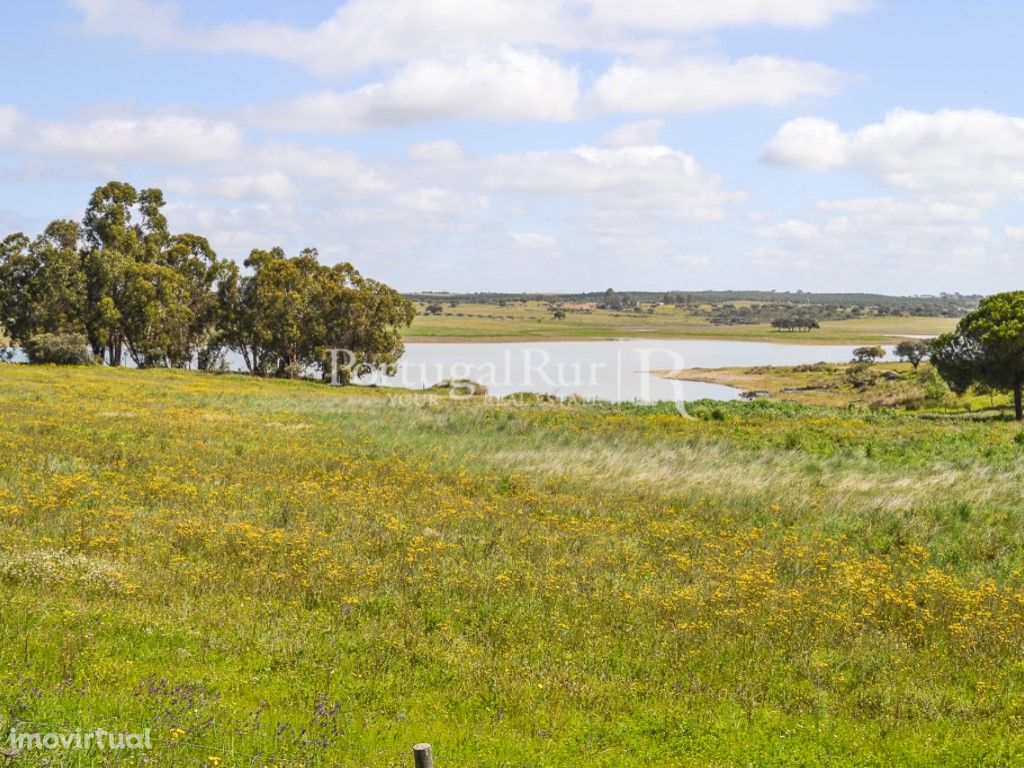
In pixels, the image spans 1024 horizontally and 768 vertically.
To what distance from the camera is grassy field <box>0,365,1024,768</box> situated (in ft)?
23.3

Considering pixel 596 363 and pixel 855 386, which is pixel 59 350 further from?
pixel 855 386

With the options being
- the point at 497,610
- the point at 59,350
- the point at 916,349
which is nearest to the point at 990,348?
the point at 497,610

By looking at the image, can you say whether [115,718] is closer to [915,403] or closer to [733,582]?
[733,582]

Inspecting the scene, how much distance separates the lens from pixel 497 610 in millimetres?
10406

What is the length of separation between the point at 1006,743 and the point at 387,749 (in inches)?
226

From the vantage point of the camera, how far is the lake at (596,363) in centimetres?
8312

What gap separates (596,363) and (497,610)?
101830 mm

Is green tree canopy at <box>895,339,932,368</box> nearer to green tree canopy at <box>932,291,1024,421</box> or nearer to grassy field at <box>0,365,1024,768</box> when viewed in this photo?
green tree canopy at <box>932,291,1024,421</box>

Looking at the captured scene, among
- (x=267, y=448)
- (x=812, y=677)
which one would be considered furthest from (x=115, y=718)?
(x=267, y=448)

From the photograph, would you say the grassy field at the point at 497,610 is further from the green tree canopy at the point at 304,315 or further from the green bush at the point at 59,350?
the green tree canopy at the point at 304,315

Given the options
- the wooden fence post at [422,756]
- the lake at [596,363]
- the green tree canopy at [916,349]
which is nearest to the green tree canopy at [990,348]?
the lake at [596,363]

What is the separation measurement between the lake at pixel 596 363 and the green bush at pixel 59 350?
A: 28768mm

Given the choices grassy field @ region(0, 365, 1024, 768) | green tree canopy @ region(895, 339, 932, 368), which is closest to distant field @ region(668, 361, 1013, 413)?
green tree canopy @ region(895, 339, 932, 368)

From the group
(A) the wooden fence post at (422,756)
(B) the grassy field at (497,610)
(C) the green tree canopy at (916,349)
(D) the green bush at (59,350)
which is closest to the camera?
(A) the wooden fence post at (422,756)
